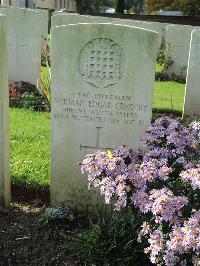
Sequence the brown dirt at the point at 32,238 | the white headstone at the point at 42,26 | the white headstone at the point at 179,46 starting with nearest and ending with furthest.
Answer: the brown dirt at the point at 32,238 < the white headstone at the point at 42,26 < the white headstone at the point at 179,46

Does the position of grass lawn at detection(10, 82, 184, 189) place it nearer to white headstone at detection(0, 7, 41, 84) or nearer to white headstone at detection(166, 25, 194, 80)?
white headstone at detection(0, 7, 41, 84)

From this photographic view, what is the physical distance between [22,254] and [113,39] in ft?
6.09

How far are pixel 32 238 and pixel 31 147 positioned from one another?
84.1 inches

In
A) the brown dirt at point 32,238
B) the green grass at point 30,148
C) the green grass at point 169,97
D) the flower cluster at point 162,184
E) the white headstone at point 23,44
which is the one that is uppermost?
the white headstone at point 23,44

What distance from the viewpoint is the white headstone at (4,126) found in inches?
142

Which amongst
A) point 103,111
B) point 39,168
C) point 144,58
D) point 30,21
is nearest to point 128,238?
point 103,111

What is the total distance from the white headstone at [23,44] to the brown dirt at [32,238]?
4.91 metres

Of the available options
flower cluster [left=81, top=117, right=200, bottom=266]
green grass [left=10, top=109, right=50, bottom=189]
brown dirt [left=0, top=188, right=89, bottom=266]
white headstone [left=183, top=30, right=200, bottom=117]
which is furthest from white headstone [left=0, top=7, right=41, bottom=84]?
flower cluster [left=81, top=117, right=200, bottom=266]

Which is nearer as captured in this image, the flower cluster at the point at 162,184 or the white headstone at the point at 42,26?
the flower cluster at the point at 162,184

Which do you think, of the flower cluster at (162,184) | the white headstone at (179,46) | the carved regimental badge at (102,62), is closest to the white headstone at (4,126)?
the carved regimental badge at (102,62)

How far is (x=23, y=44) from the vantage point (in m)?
8.40

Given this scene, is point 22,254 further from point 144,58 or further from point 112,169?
point 144,58

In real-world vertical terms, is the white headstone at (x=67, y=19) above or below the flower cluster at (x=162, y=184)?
above

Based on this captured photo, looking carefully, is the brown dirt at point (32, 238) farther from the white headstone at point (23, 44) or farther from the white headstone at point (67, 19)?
the white headstone at point (67, 19)
